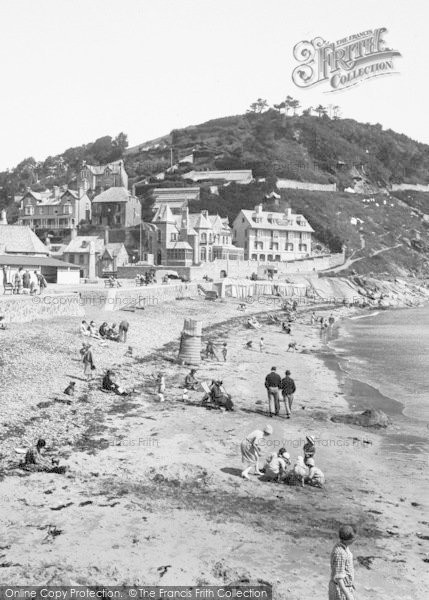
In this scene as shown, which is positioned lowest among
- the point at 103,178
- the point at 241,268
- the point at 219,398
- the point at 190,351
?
the point at 219,398

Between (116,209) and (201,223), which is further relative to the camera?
(116,209)

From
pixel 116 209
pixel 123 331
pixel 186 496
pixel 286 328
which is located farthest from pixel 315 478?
pixel 116 209

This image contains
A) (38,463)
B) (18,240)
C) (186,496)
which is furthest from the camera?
(18,240)

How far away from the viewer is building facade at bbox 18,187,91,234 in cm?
11294

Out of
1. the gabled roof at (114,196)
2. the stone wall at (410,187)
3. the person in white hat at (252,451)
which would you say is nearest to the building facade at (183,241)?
the gabled roof at (114,196)

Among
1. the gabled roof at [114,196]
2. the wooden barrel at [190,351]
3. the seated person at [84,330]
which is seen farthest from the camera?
the gabled roof at [114,196]

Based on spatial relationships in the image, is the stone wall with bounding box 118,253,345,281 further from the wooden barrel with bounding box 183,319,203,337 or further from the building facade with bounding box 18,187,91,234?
the wooden barrel with bounding box 183,319,203,337

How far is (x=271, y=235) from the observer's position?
109188 millimetres

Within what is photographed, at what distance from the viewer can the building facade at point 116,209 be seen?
359ft

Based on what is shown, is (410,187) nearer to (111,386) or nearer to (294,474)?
(111,386)

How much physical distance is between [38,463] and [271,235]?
97107 mm

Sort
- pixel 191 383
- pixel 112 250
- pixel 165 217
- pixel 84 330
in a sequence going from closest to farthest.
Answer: pixel 191 383 → pixel 84 330 → pixel 112 250 → pixel 165 217

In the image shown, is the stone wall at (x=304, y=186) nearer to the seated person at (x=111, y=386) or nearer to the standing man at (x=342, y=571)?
the seated person at (x=111, y=386)

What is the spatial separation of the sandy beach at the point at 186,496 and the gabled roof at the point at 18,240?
96.4 feet
